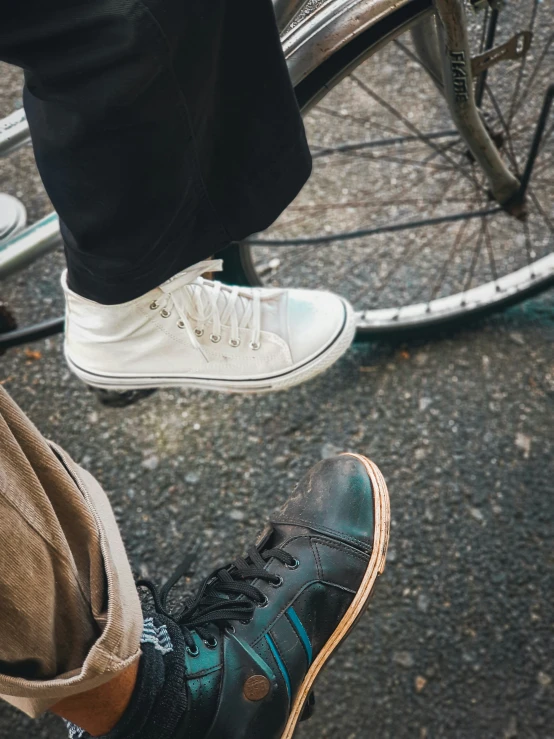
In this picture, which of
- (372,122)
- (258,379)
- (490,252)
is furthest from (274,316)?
(372,122)

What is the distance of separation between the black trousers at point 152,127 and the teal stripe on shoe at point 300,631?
21.8 inches

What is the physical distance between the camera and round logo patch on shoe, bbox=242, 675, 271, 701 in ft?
3.19

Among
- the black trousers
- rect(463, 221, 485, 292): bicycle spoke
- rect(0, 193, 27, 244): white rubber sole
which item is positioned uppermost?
the black trousers

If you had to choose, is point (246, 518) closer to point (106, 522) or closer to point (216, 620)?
point (216, 620)

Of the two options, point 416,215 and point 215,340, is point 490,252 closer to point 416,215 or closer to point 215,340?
point 416,215

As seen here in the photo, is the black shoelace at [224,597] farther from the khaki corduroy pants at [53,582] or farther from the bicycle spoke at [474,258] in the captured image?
the bicycle spoke at [474,258]

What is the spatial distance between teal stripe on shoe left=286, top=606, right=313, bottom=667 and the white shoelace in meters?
0.46

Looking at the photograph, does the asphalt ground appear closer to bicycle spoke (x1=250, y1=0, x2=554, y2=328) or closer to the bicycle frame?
bicycle spoke (x1=250, y1=0, x2=554, y2=328)

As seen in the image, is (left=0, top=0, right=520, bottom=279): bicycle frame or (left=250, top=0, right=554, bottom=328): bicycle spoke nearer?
(left=0, top=0, right=520, bottom=279): bicycle frame

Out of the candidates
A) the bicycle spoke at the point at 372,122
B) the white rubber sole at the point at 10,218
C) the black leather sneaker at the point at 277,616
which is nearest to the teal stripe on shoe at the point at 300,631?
the black leather sneaker at the point at 277,616

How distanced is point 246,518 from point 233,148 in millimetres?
805

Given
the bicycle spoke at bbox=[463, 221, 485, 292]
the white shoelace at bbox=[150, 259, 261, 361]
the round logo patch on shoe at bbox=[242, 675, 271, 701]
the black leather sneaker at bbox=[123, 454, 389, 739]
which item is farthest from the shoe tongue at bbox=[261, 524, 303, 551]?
the bicycle spoke at bbox=[463, 221, 485, 292]

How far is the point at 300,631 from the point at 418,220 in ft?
4.30

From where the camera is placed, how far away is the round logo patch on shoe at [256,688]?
0.97m
